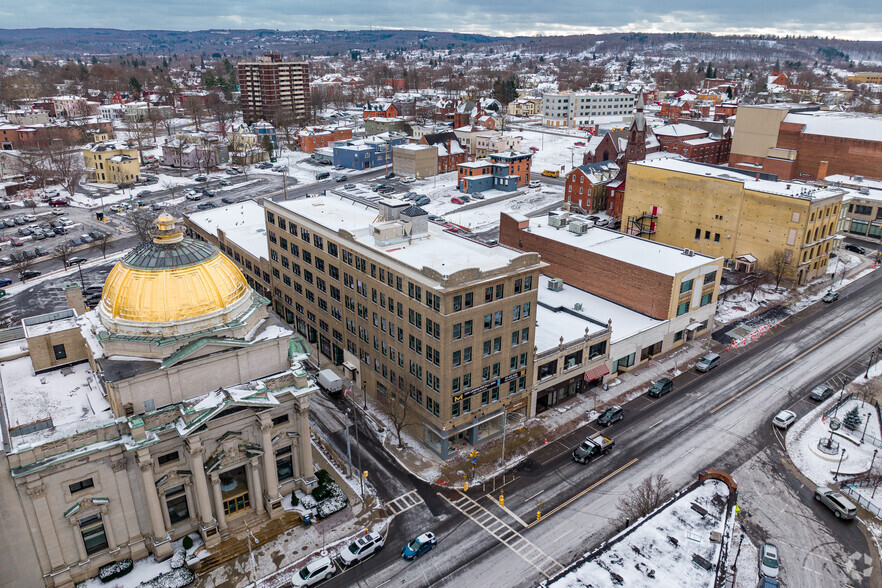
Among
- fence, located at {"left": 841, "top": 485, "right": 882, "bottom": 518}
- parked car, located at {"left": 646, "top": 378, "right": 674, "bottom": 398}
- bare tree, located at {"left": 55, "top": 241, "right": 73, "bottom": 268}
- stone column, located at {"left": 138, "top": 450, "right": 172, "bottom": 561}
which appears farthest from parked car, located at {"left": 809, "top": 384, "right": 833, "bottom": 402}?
bare tree, located at {"left": 55, "top": 241, "right": 73, "bottom": 268}

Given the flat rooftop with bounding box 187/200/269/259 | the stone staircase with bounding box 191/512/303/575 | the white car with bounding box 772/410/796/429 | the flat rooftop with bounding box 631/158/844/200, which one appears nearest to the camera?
the stone staircase with bounding box 191/512/303/575

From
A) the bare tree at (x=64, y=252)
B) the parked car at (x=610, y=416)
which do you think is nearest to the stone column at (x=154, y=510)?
the parked car at (x=610, y=416)

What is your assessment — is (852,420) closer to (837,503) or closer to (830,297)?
(837,503)

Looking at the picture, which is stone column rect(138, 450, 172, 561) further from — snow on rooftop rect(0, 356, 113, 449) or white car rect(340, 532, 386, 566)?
white car rect(340, 532, 386, 566)

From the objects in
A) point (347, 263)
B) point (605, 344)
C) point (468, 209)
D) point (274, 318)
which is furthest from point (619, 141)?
point (274, 318)

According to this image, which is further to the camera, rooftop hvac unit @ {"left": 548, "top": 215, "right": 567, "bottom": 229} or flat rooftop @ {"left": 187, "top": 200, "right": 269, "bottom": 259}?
flat rooftop @ {"left": 187, "top": 200, "right": 269, "bottom": 259}
